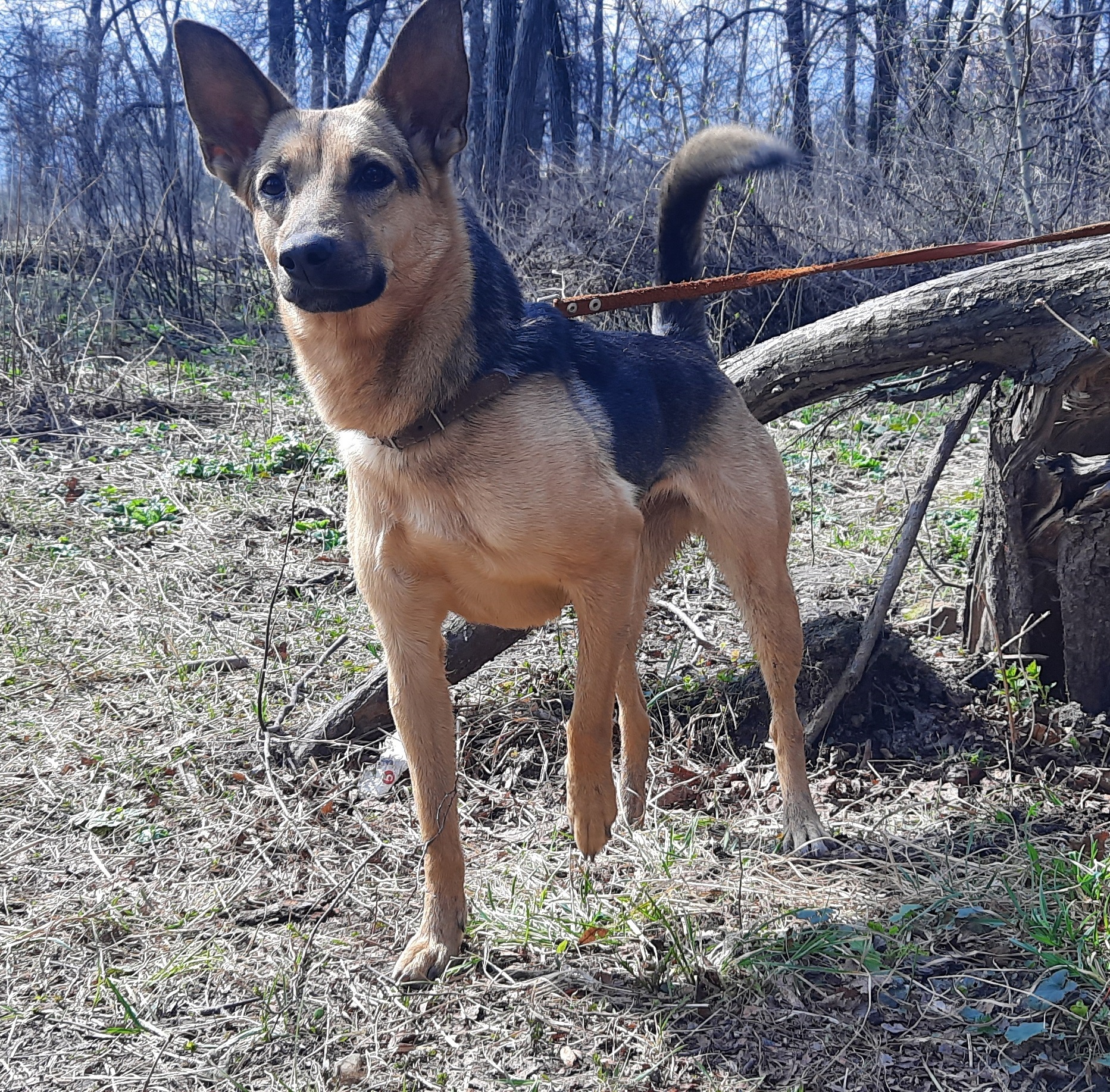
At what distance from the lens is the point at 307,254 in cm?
239

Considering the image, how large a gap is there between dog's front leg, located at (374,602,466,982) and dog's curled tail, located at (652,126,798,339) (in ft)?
5.69

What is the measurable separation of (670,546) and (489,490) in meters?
1.20

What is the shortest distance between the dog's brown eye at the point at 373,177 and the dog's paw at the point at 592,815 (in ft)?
5.93

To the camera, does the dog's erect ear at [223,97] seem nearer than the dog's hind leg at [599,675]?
No

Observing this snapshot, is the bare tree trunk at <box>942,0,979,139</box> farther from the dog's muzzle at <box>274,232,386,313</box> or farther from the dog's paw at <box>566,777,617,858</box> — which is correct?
the dog's paw at <box>566,777,617,858</box>

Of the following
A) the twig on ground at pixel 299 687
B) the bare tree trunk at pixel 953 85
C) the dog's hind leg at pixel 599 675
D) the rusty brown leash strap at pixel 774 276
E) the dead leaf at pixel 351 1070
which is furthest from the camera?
the bare tree trunk at pixel 953 85

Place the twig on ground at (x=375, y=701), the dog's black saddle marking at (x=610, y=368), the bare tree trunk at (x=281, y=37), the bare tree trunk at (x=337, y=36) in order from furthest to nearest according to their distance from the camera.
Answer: the bare tree trunk at (x=337, y=36) < the bare tree trunk at (x=281, y=37) < the twig on ground at (x=375, y=701) < the dog's black saddle marking at (x=610, y=368)

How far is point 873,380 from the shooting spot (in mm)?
3877

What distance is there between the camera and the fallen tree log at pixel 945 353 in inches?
132

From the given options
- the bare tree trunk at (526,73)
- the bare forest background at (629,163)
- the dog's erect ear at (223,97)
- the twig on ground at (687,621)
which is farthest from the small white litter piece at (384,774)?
the bare tree trunk at (526,73)

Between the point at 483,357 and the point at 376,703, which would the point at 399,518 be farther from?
the point at 376,703

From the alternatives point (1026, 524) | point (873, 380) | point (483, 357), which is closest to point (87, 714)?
point (483, 357)

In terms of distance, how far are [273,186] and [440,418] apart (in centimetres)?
86

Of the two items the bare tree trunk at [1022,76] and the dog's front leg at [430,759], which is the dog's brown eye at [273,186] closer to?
the dog's front leg at [430,759]
